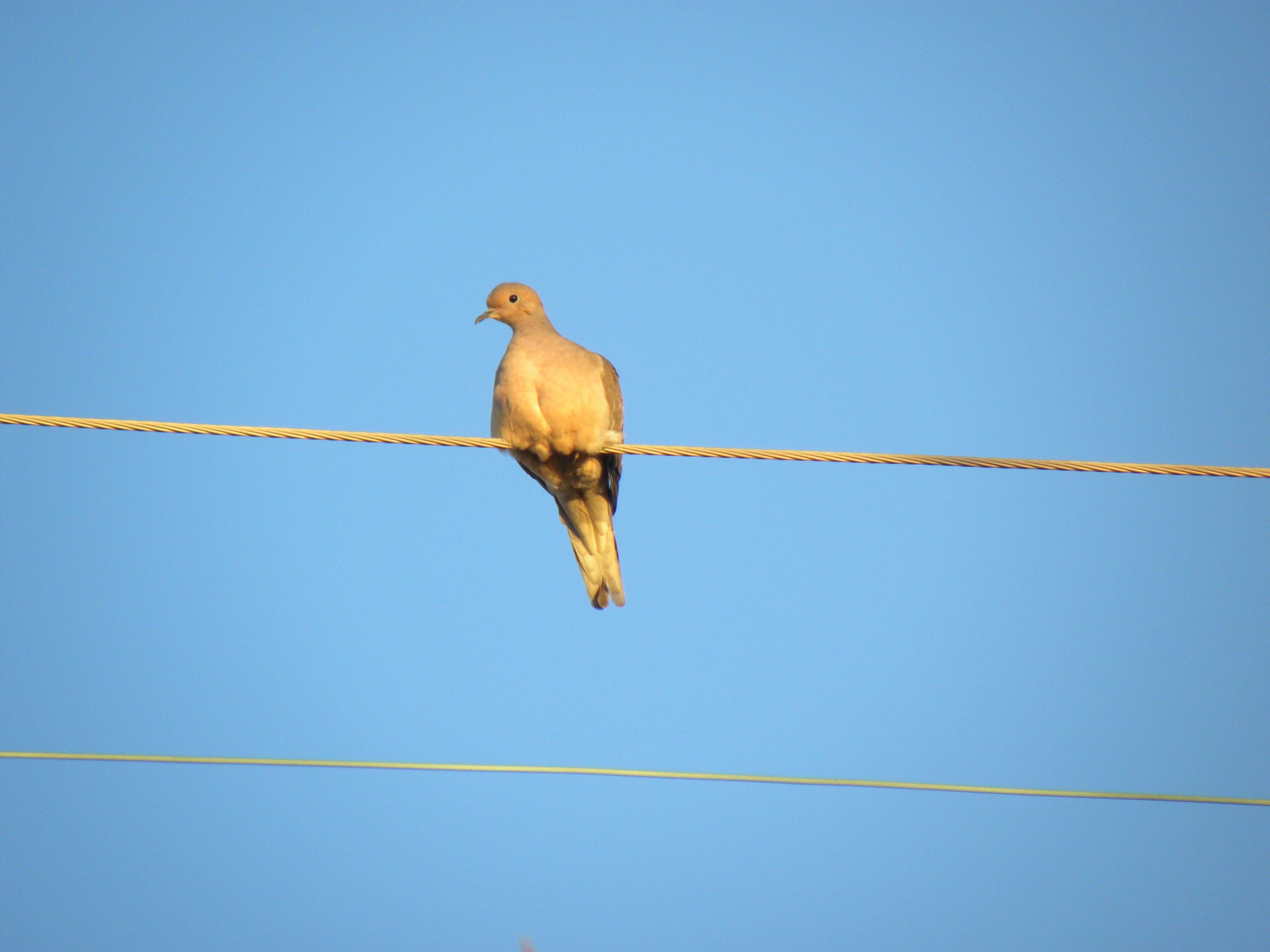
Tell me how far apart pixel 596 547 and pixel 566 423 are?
1089 mm

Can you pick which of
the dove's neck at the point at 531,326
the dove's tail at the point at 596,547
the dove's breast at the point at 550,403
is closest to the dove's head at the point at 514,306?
the dove's neck at the point at 531,326

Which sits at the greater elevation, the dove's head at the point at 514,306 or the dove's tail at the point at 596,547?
the dove's head at the point at 514,306

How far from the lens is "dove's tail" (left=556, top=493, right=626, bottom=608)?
6352 mm

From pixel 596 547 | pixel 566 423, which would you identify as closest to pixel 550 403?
pixel 566 423

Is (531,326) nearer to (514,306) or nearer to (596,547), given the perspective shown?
(514,306)

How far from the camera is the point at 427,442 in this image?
4.52m

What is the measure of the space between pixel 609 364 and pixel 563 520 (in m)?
0.91

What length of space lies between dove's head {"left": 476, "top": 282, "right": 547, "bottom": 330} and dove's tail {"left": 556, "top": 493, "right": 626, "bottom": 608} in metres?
0.99

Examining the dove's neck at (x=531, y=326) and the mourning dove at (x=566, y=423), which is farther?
the dove's neck at (x=531, y=326)

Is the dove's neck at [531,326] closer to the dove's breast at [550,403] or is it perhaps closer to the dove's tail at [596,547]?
the dove's breast at [550,403]

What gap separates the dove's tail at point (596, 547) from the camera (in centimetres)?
635

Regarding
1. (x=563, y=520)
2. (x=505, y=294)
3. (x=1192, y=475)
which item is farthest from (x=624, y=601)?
(x=1192, y=475)

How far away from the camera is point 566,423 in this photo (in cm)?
564

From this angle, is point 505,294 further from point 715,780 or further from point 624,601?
point 715,780
